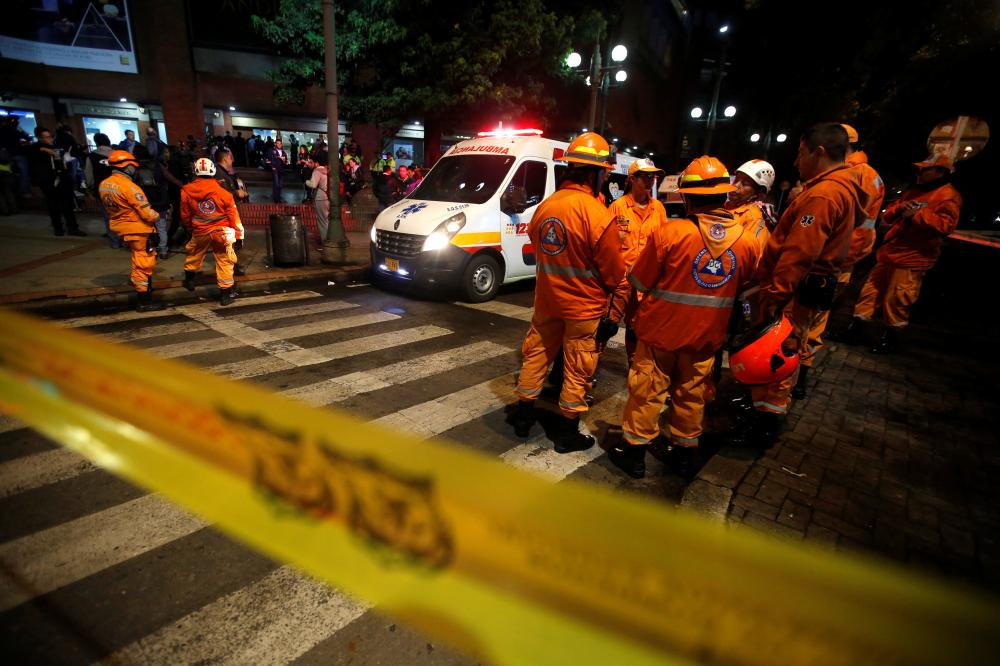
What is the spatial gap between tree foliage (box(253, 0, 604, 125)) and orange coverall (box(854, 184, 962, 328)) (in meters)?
9.41

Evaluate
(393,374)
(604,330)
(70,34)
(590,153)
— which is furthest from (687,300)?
(70,34)

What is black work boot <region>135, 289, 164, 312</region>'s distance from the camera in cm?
630

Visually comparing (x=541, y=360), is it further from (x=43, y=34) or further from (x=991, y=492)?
(x=43, y=34)

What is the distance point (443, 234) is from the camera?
23.1ft

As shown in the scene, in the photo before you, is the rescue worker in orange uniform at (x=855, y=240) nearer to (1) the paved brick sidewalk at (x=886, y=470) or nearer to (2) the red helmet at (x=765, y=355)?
(1) the paved brick sidewalk at (x=886, y=470)

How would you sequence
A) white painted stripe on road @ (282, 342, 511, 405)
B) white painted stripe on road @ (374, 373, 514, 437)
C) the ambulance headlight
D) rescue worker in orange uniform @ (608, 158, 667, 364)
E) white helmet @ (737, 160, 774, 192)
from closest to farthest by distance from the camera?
white painted stripe on road @ (374, 373, 514, 437)
white painted stripe on road @ (282, 342, 511, 405)
white helmet @ (737, 160, 774, 192)
rescue worker in orange uniform @ (608, 158, 667, 364)
the ambulance headlight

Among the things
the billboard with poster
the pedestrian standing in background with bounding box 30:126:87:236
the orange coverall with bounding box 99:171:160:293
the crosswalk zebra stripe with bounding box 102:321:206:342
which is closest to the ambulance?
the crosswalk zebra stripe with bounding box 102:321:206:342

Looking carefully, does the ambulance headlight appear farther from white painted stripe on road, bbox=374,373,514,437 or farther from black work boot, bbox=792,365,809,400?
black work boot, bbox=792,365,809,400

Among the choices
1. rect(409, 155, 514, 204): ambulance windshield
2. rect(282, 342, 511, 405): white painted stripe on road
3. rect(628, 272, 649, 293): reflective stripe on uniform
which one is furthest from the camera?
rect(409, 155, 514, 204): ambulance windshield

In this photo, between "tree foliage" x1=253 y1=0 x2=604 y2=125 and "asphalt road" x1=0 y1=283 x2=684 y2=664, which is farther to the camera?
"tree foliage" x1=253 y1=0 x2=604 y2=125

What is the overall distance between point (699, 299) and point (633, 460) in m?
1.25

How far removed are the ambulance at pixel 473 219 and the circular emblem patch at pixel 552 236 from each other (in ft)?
11.9

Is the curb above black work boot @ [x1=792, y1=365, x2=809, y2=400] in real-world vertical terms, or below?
above

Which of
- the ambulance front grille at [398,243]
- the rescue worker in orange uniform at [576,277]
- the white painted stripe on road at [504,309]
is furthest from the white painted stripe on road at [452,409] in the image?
the ambulance front grille at [398,243]
